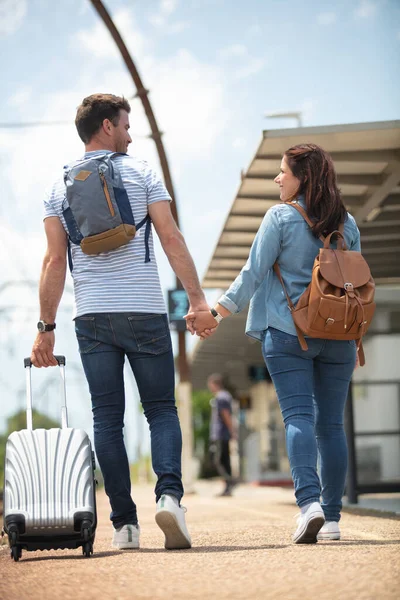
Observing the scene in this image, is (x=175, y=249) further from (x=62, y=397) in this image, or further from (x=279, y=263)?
(x=62, y=397)

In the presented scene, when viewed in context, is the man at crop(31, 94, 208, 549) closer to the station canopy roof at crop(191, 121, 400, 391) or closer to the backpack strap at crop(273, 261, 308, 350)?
the backpack strap at crop(273, 261, 308, 350)

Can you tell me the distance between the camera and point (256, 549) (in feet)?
16.9

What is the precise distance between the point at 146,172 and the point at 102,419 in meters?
1.26

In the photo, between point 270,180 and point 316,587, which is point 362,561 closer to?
point 316,587

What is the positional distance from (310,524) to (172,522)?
67cm

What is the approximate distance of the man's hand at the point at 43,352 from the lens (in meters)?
5.64

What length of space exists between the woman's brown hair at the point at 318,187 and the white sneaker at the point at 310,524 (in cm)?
140

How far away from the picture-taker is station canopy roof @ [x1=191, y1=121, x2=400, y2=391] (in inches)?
364

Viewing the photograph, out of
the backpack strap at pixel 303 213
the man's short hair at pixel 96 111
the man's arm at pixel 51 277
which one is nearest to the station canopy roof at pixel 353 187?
the backpack strap at pixel 303 213

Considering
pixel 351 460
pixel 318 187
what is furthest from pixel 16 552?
pixel 351 460

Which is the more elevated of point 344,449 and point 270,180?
point 270,180

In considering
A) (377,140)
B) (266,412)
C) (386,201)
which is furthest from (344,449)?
(266,412)

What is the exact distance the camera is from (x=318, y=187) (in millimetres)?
5844

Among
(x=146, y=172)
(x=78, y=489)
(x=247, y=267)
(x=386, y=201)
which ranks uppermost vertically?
(x=386, y=201)
